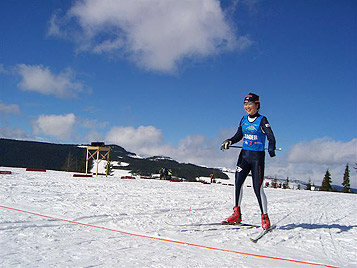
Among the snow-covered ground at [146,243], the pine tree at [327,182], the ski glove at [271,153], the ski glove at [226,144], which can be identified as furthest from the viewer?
the pine tree at [327,182]

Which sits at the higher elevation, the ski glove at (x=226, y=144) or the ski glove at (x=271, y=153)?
the ski glove at (x=226, y=144)

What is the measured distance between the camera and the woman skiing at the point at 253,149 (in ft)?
16.4

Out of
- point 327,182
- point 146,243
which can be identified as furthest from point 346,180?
point 146,243

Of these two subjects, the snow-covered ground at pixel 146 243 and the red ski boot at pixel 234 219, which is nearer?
the snow-covered ground at pixel 146 243

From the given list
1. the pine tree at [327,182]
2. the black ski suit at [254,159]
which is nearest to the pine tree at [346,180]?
the pine tree at [327,182]

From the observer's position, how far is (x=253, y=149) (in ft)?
16.8

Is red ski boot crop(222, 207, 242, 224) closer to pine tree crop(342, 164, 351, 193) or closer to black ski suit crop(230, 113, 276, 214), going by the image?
black ski suit crop(230, 113, 276, 214)

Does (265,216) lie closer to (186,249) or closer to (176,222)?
(176,222)

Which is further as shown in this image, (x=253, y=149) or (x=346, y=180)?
(x=346, y=180)

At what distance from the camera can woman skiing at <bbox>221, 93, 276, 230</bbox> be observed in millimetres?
4996

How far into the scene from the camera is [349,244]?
13.8ft

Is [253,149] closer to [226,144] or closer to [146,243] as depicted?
[226,144]

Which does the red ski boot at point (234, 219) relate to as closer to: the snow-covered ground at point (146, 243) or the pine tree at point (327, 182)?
the snow-covered ground at point (146, 243)

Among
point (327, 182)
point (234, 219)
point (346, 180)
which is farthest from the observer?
point (346, 180)
